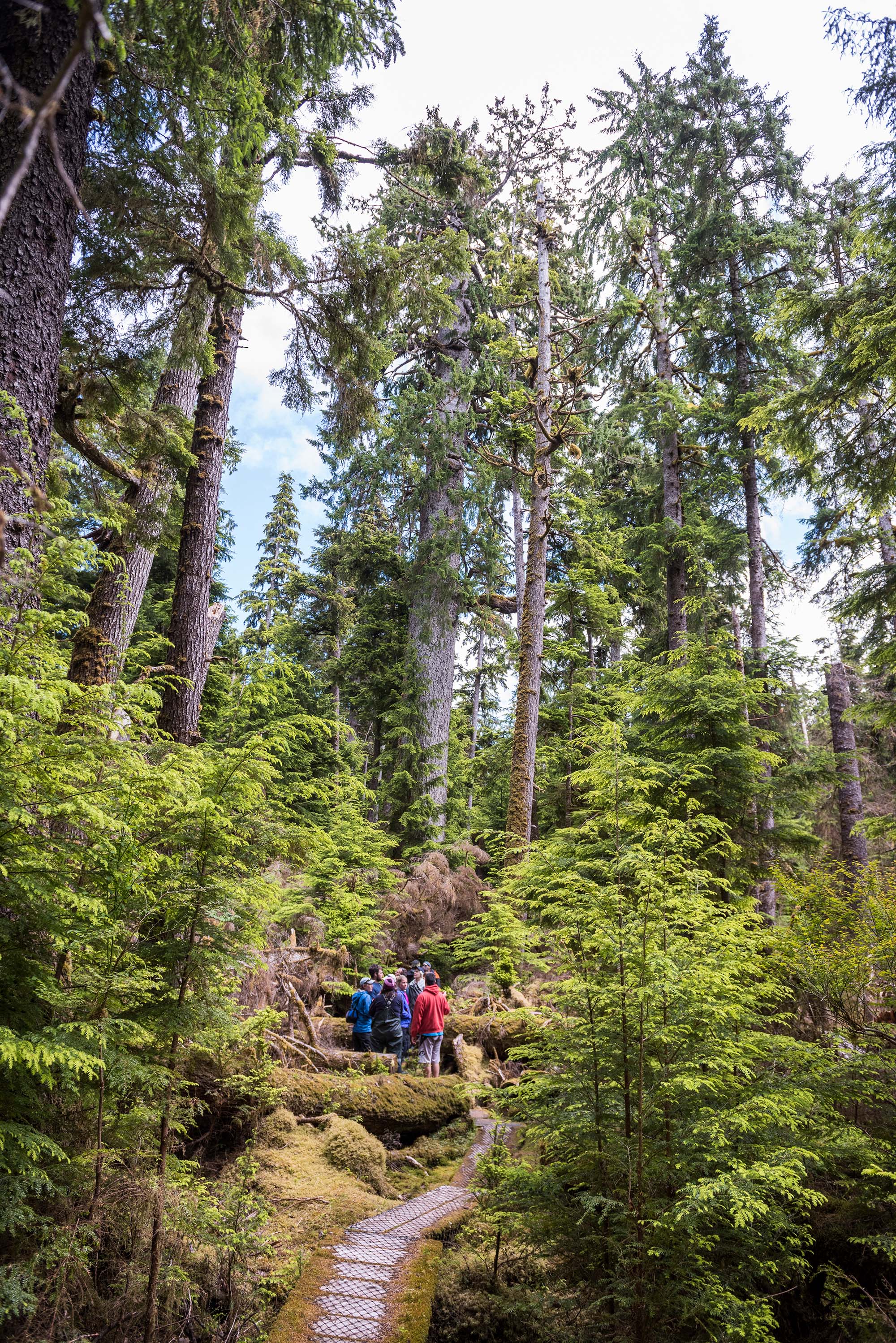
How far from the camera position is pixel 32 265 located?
4.72 meters

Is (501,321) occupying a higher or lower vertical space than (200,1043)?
higher

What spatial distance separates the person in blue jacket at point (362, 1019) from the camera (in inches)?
388

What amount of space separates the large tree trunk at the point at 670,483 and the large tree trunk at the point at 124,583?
1012 centimetres

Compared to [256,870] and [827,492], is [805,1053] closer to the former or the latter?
[256,870]

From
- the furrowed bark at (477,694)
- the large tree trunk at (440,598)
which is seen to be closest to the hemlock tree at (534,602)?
the large tree trunk at (440,598)


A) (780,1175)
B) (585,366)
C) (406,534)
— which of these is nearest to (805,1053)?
(780,1175)

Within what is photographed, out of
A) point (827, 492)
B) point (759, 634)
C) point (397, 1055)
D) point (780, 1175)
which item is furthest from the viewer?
point (759, 634)

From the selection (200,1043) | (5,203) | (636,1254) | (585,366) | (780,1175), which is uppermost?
(585,366)

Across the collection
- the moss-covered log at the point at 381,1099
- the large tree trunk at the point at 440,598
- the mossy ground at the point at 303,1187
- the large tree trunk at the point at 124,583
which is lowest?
the mossy ground at the point at 303,1187

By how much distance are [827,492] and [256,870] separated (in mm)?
13128

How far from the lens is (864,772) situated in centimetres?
2111

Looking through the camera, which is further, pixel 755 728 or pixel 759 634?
pixel 759 634

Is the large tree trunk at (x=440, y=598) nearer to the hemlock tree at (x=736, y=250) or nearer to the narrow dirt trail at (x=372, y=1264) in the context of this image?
the hemlock tree at (x=736, y=250)

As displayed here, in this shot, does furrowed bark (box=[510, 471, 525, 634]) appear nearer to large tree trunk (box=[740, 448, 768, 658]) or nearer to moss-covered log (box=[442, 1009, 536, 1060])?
large tree trunk (box=[740, 448, 768, 658])
